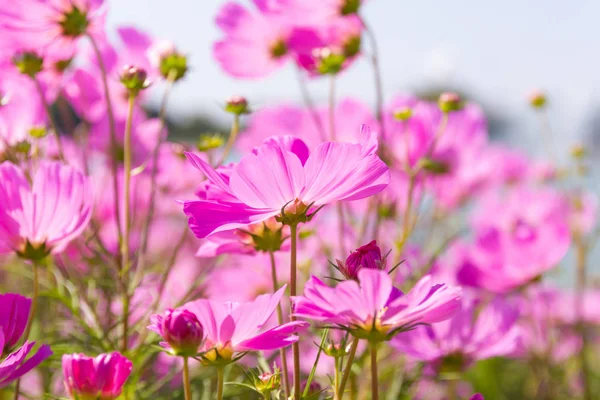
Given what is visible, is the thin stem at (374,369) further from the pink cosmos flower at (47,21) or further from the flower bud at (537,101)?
the flower bud at (537,101)

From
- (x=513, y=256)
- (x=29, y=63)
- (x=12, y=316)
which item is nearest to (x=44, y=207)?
(x=12, y=316)

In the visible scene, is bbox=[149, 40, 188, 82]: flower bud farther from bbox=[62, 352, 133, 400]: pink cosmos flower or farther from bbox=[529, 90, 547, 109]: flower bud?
bbox=[529, 90, 547, 109]: flower bud

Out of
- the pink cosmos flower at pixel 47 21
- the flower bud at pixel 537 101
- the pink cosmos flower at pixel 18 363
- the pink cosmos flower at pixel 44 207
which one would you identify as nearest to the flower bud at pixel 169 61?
the pink cosmos flower at pixel 47 21

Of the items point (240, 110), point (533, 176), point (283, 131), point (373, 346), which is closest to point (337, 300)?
point (373, 346)

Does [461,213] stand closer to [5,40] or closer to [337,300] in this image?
[5,40]

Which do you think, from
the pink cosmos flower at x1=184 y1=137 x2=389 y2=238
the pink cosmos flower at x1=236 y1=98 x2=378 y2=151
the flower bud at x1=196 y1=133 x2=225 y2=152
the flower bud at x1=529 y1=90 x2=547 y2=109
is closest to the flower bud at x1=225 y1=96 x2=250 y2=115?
the flower bud at x1=196 y1=133 x2=225 y2=152

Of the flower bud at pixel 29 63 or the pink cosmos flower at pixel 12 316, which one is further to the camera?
the flower bud at pixel 29 63
